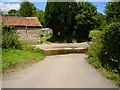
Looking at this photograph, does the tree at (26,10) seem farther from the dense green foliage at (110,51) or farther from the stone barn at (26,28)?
the dense green foliage at (110,51)

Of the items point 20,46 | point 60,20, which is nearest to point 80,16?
point 60,20

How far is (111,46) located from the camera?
10031 millimetres

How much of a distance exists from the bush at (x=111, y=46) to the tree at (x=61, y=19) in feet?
87.5

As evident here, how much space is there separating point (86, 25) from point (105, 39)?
27423 mm

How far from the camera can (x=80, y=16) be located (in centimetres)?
3722

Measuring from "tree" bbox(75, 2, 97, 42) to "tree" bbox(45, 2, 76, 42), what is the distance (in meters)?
1.69

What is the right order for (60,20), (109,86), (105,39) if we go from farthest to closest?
(60,20), (105,39), (109,86)

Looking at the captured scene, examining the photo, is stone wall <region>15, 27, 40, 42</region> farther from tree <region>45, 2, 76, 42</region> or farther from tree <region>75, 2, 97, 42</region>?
tree <region>75, 2, 97, 42</region>

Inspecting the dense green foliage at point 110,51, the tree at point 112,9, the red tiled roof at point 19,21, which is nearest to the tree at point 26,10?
the red tiled roof at point 19,21

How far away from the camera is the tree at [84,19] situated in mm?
37156

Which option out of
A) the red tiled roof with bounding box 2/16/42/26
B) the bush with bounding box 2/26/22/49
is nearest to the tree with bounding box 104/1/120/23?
the bush with bounding box 2/26/22/49

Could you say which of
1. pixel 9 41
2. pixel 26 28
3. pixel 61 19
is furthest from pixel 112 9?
pixel 61 19

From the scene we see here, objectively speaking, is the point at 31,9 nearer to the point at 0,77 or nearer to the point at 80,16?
the point at 80,16

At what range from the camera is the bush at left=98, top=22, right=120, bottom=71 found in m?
9.69
